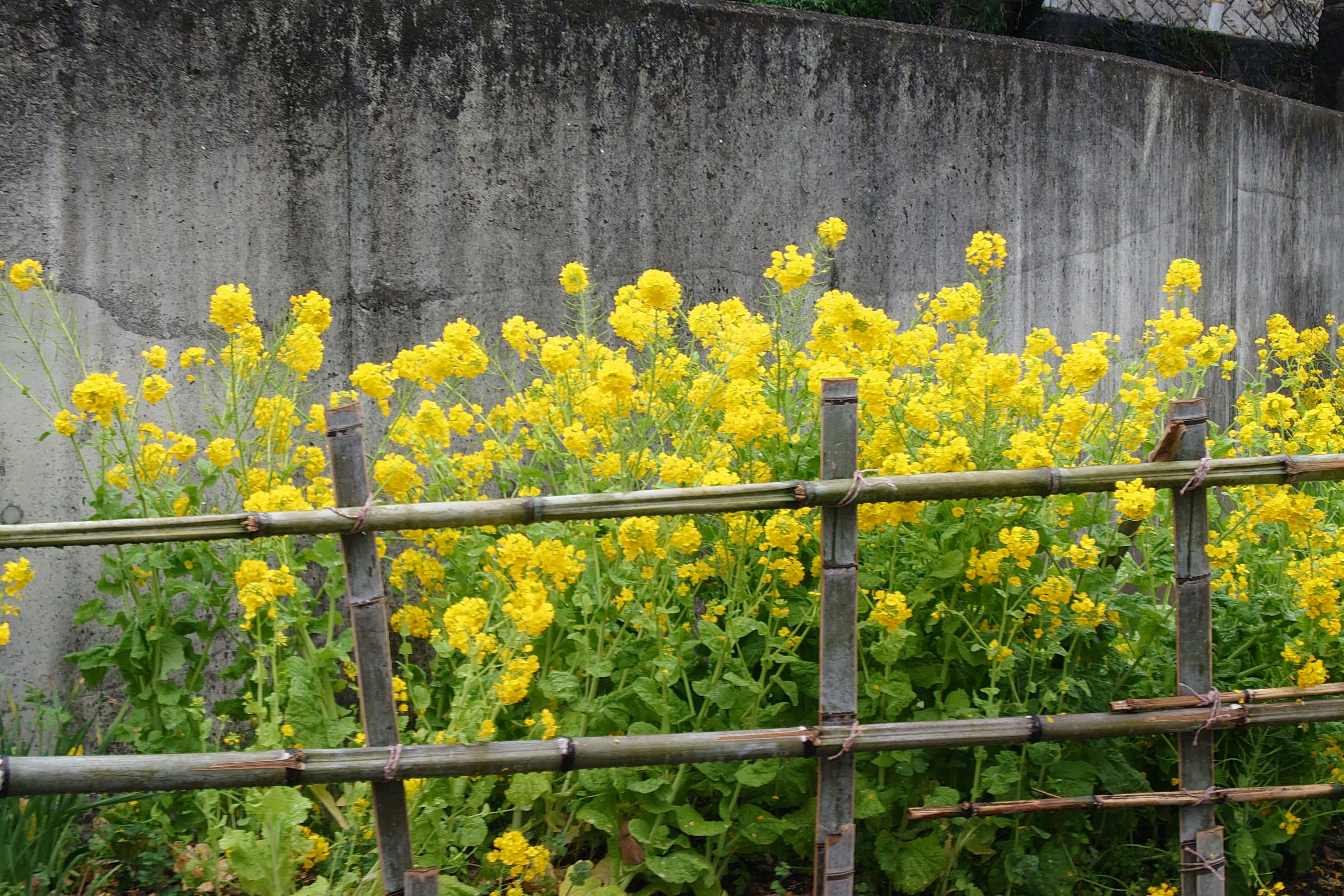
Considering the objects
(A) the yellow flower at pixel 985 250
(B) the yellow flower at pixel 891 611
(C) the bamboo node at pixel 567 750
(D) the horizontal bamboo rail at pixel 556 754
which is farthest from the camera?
(A) the yellow flower at pixel 985 250

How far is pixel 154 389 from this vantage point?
263 centimetres

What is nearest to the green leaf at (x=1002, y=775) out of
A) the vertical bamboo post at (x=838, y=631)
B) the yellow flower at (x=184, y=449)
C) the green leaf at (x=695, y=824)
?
the vertical bamboo post at (x=838, y=631)

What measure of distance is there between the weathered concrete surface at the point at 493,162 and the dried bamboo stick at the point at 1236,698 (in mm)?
1944

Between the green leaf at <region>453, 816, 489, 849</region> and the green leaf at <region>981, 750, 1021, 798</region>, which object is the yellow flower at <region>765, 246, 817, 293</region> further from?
the green leaf at <region>453, 816, 489, 849</region>

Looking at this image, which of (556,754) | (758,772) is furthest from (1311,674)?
(556,754)

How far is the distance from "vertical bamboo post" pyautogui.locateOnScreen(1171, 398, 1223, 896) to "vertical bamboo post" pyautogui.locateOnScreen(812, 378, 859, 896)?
0.72 metres

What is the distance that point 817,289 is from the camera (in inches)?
156

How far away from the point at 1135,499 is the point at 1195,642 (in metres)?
0.43

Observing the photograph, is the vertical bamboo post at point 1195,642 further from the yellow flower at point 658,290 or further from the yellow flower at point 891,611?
the yellow flower at point 658,290

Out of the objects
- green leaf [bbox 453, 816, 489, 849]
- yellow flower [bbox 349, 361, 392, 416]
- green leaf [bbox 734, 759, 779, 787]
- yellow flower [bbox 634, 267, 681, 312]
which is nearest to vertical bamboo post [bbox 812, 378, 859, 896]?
green leaf [bbox 734, 759, 779, 787]

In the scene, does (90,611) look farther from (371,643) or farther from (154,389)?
(371,643)

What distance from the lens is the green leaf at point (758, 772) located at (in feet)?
7.83

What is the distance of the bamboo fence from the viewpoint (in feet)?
7.06

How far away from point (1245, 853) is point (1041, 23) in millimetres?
5275
